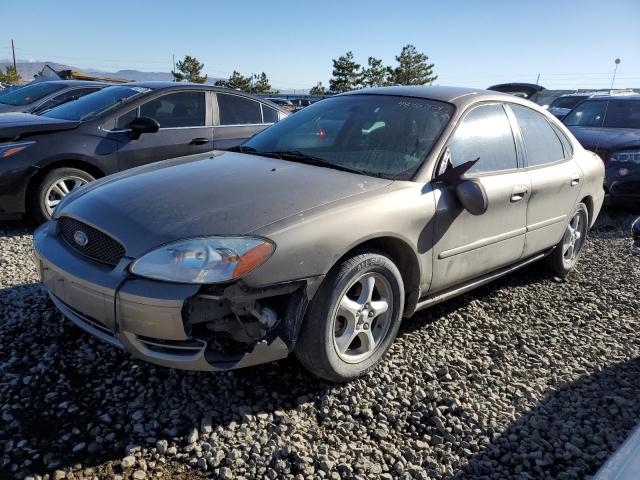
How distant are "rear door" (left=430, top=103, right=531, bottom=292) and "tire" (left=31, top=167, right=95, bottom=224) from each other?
3720mm

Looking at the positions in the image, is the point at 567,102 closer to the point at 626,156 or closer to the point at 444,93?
the point at 626,156

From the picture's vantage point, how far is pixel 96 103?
5.45 metres

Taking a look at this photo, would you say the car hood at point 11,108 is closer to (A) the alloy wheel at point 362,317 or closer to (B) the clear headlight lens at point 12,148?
(B) the clear headlight lens at point 12,148

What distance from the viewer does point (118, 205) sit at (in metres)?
2.48

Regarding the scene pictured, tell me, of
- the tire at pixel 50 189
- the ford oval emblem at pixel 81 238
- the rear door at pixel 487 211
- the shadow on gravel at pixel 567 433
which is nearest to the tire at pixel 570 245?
the rear door at pixel 487 211

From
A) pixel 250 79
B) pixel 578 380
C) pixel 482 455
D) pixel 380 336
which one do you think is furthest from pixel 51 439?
pixel 250 79

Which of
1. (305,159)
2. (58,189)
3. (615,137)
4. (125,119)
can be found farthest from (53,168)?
(615,137)

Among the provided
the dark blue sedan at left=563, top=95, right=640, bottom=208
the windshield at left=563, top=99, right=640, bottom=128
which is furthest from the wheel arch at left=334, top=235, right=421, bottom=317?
the windshield at left=563, top=99, right=640, bottom=128

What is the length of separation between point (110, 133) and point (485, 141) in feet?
12.4

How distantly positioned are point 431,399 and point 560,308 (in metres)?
1.78

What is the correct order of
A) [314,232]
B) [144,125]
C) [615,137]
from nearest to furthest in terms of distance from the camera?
[314,232], [144,125], [615,137]

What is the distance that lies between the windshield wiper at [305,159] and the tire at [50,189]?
2522mm

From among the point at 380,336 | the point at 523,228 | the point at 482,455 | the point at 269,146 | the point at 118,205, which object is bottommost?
the point at 482,455

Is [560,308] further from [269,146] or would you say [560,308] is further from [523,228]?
[269,146]
